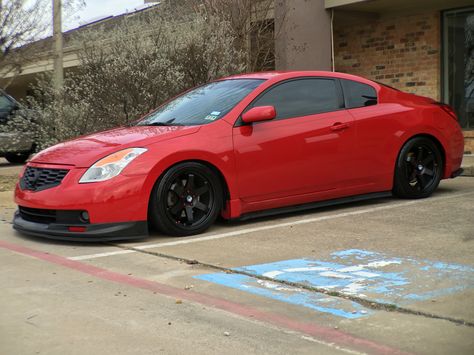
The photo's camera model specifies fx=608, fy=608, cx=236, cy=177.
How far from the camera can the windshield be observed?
645 centimetres

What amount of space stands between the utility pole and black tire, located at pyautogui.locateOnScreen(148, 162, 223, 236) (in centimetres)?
611

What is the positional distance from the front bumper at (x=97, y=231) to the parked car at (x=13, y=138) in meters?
6.44

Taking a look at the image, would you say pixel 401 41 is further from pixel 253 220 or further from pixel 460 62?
pixel 253 220

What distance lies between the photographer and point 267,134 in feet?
20.9

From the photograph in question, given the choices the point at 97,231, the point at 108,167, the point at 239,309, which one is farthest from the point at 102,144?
the point at 239,309

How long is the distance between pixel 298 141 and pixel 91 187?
7.37 ft

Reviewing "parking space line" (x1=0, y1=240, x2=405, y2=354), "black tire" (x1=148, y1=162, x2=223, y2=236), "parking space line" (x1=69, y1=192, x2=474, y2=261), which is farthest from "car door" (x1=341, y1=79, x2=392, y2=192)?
"parking space line" (x1=0, y1=240, x2=405, y2=354)

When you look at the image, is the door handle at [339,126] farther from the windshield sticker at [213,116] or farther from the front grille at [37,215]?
the front grille at [37,215]

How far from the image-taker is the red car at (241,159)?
18.7 ft

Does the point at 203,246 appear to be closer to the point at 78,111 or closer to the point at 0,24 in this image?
the point at 78,111

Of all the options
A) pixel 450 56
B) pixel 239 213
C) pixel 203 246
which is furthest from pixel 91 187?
pixel 450 56

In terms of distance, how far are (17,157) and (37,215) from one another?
10382 millimetres

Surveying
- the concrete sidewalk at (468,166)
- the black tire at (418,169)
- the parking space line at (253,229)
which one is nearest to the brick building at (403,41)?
the concrete sidewalk at (468,166)

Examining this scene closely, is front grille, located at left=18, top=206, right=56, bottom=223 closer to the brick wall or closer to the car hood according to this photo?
the car hood
